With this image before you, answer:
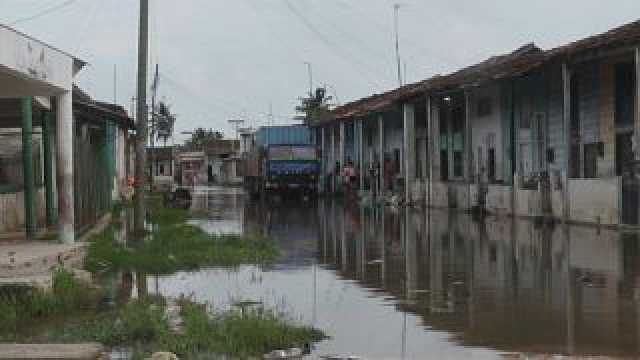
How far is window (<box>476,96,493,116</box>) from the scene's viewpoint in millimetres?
41094

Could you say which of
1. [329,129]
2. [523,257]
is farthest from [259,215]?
[329,129]

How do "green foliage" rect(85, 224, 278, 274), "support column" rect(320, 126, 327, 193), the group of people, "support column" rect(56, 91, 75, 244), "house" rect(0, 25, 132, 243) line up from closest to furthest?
"house" rect(0, 25, 132, 243) → "green foliage" rect(85, 224, 278, 274) → "support column" rect(56, 91, 75, 244) → the group of people → "support column" rect(320, 126, 327, 193)

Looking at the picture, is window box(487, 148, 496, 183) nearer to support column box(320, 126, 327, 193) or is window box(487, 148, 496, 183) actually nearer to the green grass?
support column box(320, 126, 327, 193)

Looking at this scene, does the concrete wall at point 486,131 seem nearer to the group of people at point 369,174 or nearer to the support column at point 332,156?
the group of people at point 369,174

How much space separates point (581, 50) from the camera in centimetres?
2694

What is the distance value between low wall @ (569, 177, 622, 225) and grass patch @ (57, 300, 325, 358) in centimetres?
1607

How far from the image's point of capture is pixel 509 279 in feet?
50.8

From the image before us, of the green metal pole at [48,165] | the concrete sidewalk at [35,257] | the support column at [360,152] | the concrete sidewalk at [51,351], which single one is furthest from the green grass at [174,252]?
the support column at [360,152]

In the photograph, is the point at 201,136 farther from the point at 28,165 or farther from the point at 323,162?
the point at 28,165

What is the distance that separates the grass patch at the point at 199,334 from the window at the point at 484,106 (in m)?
31.0

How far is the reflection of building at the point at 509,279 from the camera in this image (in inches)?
420

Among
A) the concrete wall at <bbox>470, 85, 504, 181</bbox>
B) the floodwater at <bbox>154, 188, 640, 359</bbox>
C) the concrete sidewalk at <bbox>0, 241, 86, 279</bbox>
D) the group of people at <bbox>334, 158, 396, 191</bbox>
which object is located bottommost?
the floodwater at <bbox>154, 188, 640, 359</bbox>

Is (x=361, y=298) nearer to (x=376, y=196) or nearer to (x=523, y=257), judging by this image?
(x=523, y=257)

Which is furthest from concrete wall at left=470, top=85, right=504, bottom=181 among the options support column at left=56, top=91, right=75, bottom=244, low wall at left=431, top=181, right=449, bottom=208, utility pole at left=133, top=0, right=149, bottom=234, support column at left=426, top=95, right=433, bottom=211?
support column at left=56, top=91, right=75, bottom=244
